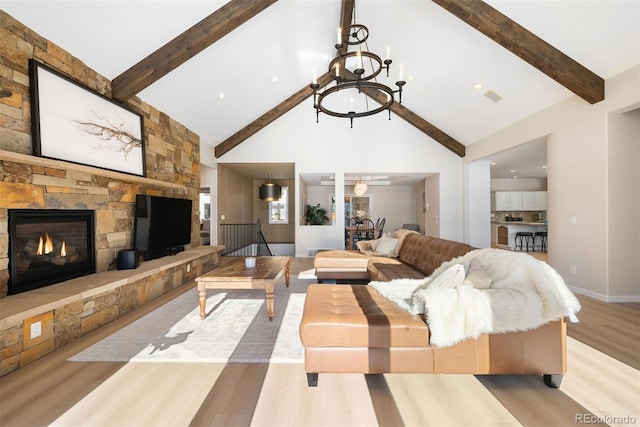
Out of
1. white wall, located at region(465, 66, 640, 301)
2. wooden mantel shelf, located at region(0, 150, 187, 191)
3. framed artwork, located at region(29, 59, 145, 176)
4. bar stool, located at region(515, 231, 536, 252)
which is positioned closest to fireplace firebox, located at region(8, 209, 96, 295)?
wooden mantel shelf, located at region(0, 150, 187, 191)

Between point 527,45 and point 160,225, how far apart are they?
18.9 feet

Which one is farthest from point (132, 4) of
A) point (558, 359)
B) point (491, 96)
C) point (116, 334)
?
point (491, 96)

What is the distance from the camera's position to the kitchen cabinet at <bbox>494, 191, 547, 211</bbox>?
9.42m

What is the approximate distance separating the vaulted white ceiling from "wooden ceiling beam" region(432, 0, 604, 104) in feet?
0.26

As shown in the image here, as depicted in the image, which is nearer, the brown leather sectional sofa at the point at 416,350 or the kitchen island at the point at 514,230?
the brown leather sectional sofa at the point at 416,350

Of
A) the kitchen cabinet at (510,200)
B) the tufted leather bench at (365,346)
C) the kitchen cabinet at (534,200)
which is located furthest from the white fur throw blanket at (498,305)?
the kitchen cabinet at (534,200)

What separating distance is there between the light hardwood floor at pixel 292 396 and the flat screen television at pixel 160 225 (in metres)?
1.80

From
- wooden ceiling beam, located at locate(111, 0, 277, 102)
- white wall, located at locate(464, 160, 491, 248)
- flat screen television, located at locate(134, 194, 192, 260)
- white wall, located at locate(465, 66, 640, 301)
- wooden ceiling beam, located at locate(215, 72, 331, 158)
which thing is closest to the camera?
wooden ceiling beam, located at locate(111, 0, 277, 102)

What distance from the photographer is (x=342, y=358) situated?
170 centimetres

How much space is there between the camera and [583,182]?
12.3 feet

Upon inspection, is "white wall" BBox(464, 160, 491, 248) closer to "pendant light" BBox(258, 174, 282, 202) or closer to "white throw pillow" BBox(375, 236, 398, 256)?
"white throw pillow" BBox(375, 236, 398, 256)

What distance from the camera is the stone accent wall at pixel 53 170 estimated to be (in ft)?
7.17

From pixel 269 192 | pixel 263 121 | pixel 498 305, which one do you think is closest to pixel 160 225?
pixel 263 121

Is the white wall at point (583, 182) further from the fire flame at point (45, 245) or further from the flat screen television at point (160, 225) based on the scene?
the fire flame at point (45, 245)
